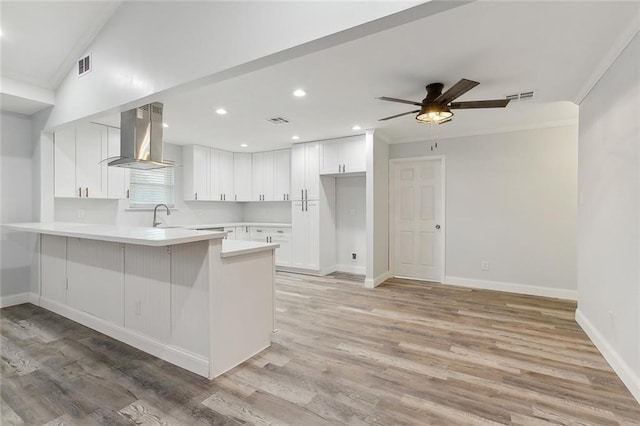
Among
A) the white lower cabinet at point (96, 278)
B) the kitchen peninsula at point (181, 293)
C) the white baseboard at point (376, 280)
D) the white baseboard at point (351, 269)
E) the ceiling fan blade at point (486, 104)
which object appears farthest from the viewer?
the white baseboard at point (351, 269)

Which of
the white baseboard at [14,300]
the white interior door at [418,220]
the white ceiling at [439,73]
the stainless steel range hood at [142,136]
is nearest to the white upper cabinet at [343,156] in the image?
the white ceiling at [439,73]

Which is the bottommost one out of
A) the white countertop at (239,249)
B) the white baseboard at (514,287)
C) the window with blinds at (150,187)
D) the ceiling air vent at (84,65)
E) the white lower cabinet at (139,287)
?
the white baseboard at (514,287)

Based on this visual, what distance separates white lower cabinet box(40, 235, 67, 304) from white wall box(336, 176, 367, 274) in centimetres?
422

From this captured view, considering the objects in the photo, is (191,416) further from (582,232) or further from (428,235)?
(428,235)

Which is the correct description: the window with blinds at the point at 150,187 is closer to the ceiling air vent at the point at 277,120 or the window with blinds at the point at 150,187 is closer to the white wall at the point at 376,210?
the ceiling air vent at the point at 277,120

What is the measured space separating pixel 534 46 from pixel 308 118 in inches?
102

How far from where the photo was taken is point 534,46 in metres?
2.32

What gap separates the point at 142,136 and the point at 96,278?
1581 mm

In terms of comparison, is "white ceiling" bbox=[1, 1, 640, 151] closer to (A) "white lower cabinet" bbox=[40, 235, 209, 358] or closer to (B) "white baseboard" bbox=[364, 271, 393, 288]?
(A) "white lower cabinet" bbox=[40, 235, 209, 358]

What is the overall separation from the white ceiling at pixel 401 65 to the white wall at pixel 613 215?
0.33 m

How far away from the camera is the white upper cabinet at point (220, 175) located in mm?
6191

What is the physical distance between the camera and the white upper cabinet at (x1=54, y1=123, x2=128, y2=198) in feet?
13.4

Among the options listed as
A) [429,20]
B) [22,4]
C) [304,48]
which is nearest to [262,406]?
[304,48]

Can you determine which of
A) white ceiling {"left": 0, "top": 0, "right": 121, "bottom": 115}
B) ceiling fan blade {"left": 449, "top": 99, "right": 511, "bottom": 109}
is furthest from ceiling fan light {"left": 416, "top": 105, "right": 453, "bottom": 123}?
white ceiling {"left": 0, "top": 0, "right": 121, "bottom": 115}
